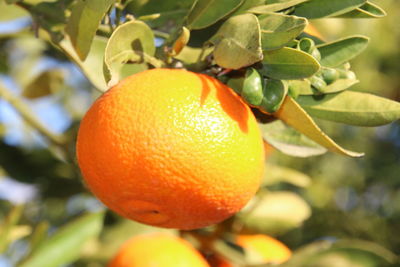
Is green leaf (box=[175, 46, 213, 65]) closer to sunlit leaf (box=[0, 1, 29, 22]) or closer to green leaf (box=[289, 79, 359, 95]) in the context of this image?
green leaf (box=[289, 79, 359, 95])

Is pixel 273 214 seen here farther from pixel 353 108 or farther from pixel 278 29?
pixel 278 29

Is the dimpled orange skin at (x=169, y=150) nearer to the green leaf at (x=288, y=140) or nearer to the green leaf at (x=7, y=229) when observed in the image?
the green leaf at (x=288, y=140)

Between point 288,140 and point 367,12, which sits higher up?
point 367,12

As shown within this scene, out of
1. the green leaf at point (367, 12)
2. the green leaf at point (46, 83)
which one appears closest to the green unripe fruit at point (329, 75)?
the green leaf at point (367, 12)

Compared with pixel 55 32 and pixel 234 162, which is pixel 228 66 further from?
pixel 55 32

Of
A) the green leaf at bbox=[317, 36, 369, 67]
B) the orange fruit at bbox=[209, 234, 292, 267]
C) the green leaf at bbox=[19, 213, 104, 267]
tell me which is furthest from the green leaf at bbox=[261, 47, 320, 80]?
the green leaf at bbox=[19, 213, 104, 267]

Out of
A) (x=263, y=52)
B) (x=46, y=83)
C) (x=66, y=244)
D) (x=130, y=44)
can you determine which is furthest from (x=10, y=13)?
(x=263, y=52)
